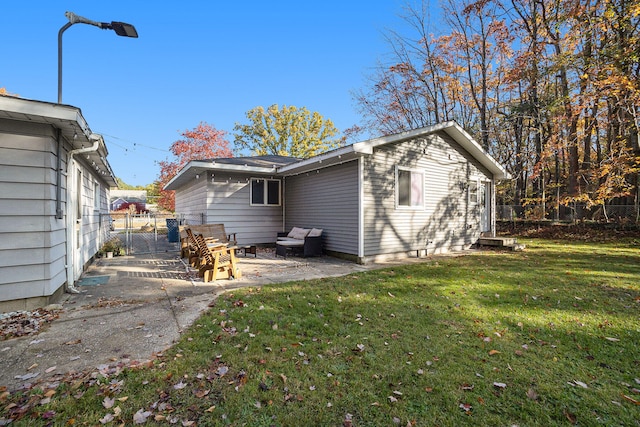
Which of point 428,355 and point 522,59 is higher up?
point 522,59

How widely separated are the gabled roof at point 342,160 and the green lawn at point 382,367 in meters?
4.02

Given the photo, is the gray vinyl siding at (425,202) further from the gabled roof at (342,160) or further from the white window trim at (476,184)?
the gabled roof at (342,160)

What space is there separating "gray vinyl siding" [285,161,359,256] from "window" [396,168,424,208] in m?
1.58

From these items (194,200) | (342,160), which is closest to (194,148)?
(194,200)

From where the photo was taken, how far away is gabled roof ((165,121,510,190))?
7812 millimetres

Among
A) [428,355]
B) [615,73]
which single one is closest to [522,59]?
[615,73]

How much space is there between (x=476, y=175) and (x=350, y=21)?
9.91m

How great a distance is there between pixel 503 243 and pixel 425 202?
3776 mm

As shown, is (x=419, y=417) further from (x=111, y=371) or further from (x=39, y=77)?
(x=39, y=77)

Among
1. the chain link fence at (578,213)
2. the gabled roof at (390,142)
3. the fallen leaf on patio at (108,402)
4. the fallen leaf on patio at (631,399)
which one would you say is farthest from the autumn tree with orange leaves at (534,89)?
the fallen leaf on patio at (108,402)

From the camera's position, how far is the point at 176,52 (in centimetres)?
1614

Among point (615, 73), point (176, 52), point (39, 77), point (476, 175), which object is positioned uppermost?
point (176, 52)

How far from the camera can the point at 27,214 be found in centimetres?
401

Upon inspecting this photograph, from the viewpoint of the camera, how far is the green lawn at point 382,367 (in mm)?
2146
